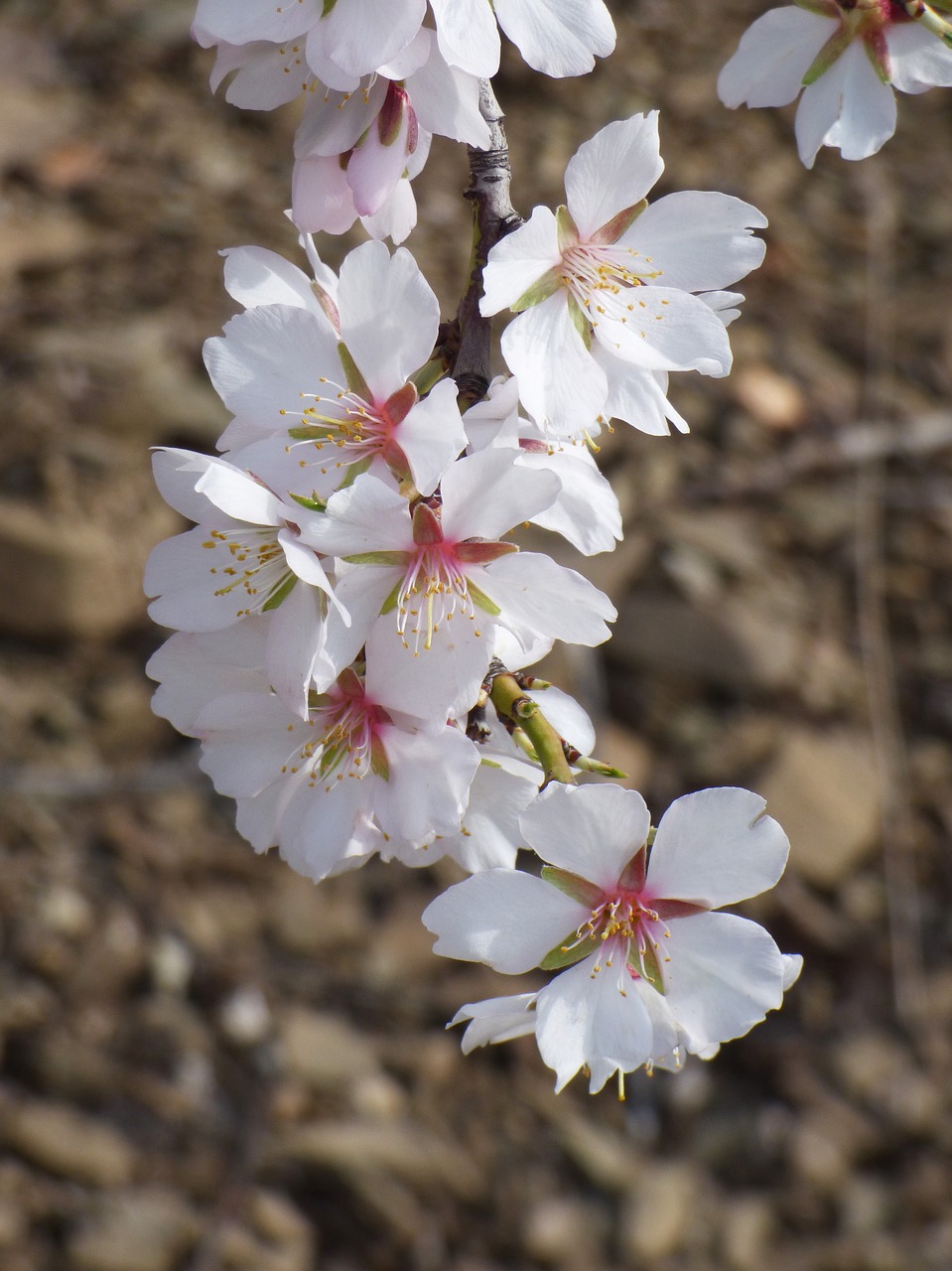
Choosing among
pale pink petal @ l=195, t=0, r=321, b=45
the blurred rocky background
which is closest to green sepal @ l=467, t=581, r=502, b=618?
pale pink petal @ l=195, t=0, r=321, b=45

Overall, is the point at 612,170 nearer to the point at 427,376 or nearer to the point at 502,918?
the point at 427,376

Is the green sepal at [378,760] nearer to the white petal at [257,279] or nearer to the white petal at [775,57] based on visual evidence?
the white petal at [257,279]

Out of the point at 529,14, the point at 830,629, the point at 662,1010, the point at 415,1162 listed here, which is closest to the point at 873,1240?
the point at 415,1162

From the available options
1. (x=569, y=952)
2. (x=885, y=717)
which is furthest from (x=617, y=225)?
(x=885, y=717)

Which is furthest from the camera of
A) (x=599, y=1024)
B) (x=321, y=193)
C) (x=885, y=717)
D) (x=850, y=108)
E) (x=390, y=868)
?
(x=885, y=717)

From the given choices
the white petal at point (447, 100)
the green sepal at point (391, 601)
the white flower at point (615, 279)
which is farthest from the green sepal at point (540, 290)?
the green sepal at point (391, 601)

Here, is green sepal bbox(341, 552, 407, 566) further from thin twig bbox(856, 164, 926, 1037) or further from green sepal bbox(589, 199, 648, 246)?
thin twig bbox(856, 164, 926, 1037)
